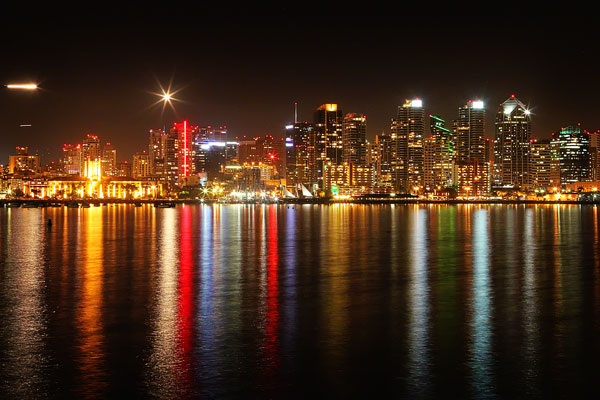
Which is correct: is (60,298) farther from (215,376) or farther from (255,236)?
(255,236)

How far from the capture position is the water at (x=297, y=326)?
10.6m

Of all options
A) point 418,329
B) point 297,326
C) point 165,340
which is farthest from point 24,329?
point 418,329

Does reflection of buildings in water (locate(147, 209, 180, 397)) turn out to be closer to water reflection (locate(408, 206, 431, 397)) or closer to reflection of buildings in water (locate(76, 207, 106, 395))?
reflection of buildings in water (locate(76, 207, 106, 395))

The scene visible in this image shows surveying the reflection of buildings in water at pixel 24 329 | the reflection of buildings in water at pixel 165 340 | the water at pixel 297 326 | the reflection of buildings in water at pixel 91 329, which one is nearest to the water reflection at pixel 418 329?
the water at pixel 297 326

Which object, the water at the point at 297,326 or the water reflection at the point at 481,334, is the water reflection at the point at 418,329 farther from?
the water reflection at the point at 481,334

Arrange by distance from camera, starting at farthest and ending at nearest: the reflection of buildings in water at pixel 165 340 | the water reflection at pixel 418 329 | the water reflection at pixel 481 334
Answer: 1. the water reflection at pixel 418 329
2. the water reflection at pixel 481 334
3. the reflection of buildings in water at pixel 165 340

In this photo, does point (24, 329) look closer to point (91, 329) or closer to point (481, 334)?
point (91, 329)

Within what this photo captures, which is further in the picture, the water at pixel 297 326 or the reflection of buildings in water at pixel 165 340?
the water at pixel 297 326

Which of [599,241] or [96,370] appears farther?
[599,241]

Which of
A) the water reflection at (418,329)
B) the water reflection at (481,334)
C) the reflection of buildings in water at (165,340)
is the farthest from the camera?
the water reflection at (418,329)

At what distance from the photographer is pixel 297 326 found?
14555mm

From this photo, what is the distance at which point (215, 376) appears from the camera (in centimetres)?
1085

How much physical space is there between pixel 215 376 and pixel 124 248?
23962 mm

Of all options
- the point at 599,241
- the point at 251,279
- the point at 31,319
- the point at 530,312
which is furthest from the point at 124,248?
the point at 599,241
